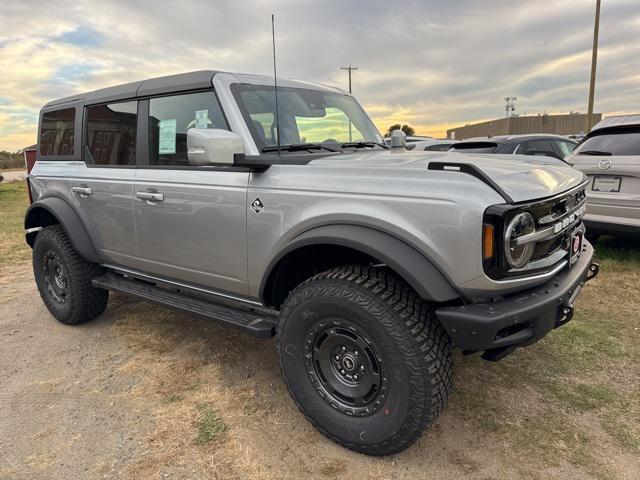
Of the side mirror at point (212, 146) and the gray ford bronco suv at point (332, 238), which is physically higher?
the side mirror at point (212, 146)

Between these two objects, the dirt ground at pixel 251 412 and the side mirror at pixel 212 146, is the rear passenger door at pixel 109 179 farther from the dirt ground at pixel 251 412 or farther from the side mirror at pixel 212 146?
the side mirror at pixel 212 146

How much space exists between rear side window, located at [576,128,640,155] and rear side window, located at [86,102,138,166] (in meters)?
5.02

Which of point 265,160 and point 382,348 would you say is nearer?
point 382,348

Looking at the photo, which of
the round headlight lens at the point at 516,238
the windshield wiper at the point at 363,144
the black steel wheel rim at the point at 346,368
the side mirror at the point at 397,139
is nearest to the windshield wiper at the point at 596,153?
the side mirror at the point at 397,139

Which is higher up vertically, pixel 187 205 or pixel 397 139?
pixel 397 139

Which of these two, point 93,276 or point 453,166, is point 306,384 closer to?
point 453,166

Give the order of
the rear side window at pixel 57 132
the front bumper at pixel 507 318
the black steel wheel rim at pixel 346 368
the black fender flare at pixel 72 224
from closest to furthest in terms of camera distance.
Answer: the front bumper at pixel 507 318 → the black steel wheel rim at pixel 346 368 → the black fender flare at pixel 72 224 → the rear side window at pixel 57 132

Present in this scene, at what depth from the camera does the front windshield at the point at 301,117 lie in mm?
3025

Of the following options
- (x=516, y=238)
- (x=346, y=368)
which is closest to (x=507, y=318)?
(x=516, y=238)

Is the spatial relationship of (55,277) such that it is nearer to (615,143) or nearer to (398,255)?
(398,255)

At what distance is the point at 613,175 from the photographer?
5.27 metres

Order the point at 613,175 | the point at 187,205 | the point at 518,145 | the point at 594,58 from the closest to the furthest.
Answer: the point at 187,205
the point at 613,175
the point at 518,145
the point at 594,58

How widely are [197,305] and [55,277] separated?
207 cm

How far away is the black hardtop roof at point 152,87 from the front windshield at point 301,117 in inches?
10.8
